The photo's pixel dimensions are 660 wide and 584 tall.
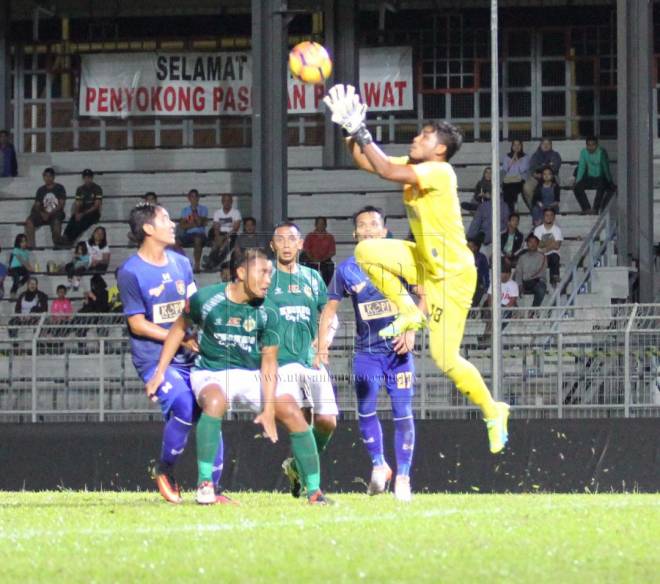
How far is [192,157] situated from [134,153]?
1.27 metres

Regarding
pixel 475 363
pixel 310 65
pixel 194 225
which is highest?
pixel 310 65

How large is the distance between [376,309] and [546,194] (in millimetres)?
13198

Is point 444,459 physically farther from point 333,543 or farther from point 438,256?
point 333,543

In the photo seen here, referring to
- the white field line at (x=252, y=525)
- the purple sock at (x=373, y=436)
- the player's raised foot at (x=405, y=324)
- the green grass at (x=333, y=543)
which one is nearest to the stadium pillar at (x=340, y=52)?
the purple sock at (x=373, y=436)

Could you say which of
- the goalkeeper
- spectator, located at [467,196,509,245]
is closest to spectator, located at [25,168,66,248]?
spectator, located at [467,196,509,245]

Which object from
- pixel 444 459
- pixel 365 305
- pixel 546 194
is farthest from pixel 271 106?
pixel 365 305

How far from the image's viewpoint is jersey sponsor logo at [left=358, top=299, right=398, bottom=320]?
1170 centimetres

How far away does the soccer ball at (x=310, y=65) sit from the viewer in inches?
429

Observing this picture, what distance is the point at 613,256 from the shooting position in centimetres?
2230

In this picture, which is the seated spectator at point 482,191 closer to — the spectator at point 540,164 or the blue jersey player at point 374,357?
the spectator at point 540,164

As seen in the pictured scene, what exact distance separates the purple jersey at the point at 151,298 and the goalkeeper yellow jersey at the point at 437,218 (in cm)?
194

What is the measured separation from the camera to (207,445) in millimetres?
10195

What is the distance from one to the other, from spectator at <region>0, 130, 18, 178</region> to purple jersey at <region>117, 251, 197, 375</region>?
18163 millimetres

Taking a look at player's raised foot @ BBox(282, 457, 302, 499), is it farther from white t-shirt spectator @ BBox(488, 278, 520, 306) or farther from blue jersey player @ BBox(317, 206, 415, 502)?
white t-shirt spectator @ BBox(488, 278, 520, 306)
